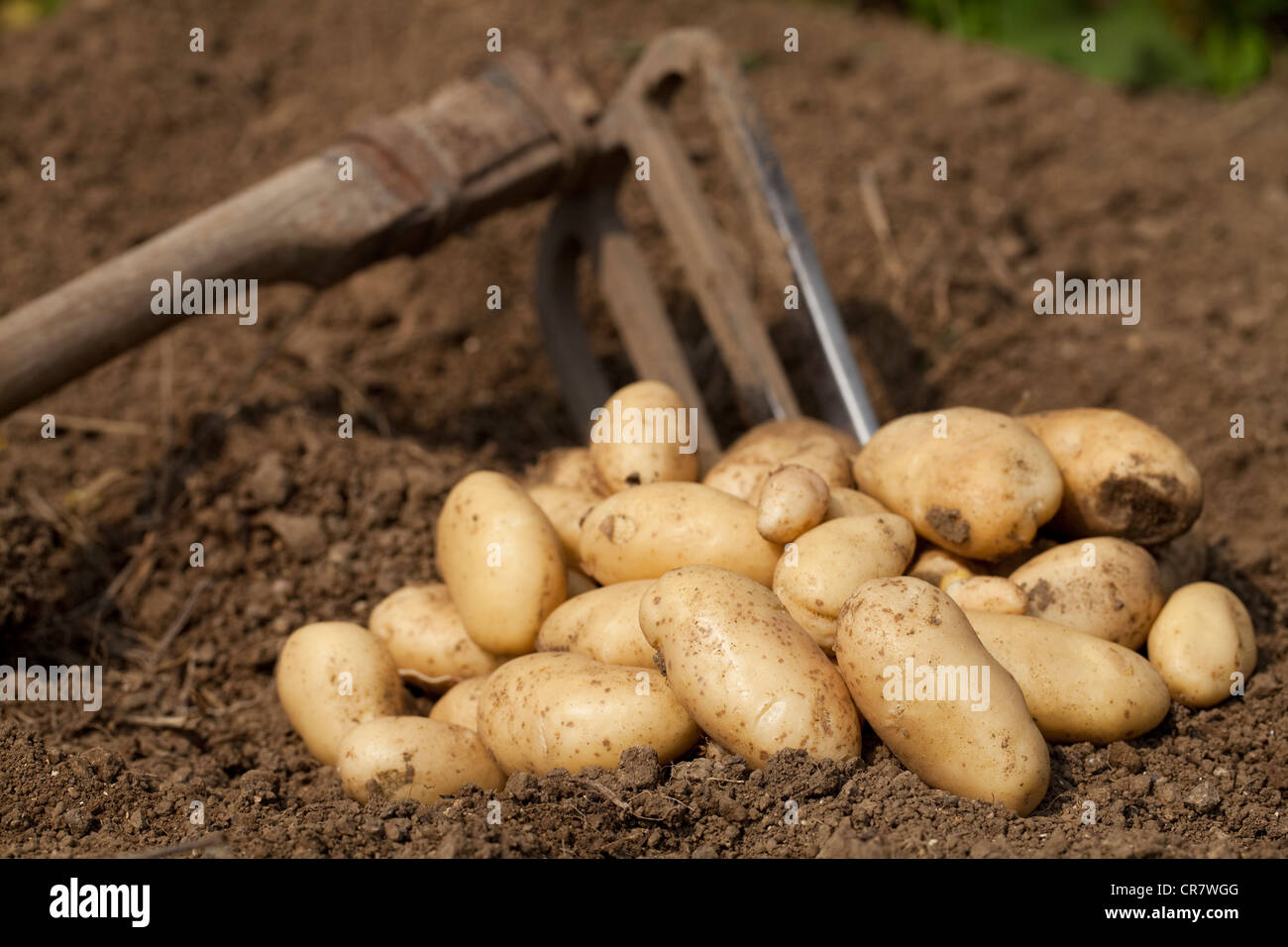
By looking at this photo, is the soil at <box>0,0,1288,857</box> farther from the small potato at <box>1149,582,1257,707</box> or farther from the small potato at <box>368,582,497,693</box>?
the small potato at <box>368,582,497,693</box>

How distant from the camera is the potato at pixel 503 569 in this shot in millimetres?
2193

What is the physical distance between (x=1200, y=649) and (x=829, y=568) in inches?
28.5

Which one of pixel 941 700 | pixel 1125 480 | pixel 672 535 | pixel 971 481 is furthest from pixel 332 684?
pixel 1125 480

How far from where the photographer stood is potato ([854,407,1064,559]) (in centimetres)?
210

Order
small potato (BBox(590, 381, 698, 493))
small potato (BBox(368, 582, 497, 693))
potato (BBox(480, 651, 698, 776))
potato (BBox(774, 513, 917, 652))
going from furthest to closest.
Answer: small potato (BBox(590, 381, 698, 493)) < small potato (BBox(368, 582, 497, 693)) < potato (BBox(774, 513, 917, 652)) < potato (BBox(480, 651, 698, 776))

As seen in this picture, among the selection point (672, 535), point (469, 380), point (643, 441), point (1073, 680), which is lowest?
point (1073, 680)

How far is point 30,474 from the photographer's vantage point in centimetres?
291

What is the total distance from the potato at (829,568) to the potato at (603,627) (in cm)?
A: 26

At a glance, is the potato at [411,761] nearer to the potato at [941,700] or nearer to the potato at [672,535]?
the potato at [672,535]

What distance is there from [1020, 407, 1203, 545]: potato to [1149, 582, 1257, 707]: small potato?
157 millimetres

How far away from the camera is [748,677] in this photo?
1.81 metres

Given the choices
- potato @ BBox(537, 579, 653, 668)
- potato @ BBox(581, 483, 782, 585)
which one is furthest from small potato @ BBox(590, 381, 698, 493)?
potato @ BBox(537, 579, 653, 668)

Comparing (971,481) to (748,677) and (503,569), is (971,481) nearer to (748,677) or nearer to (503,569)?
(748,677)
